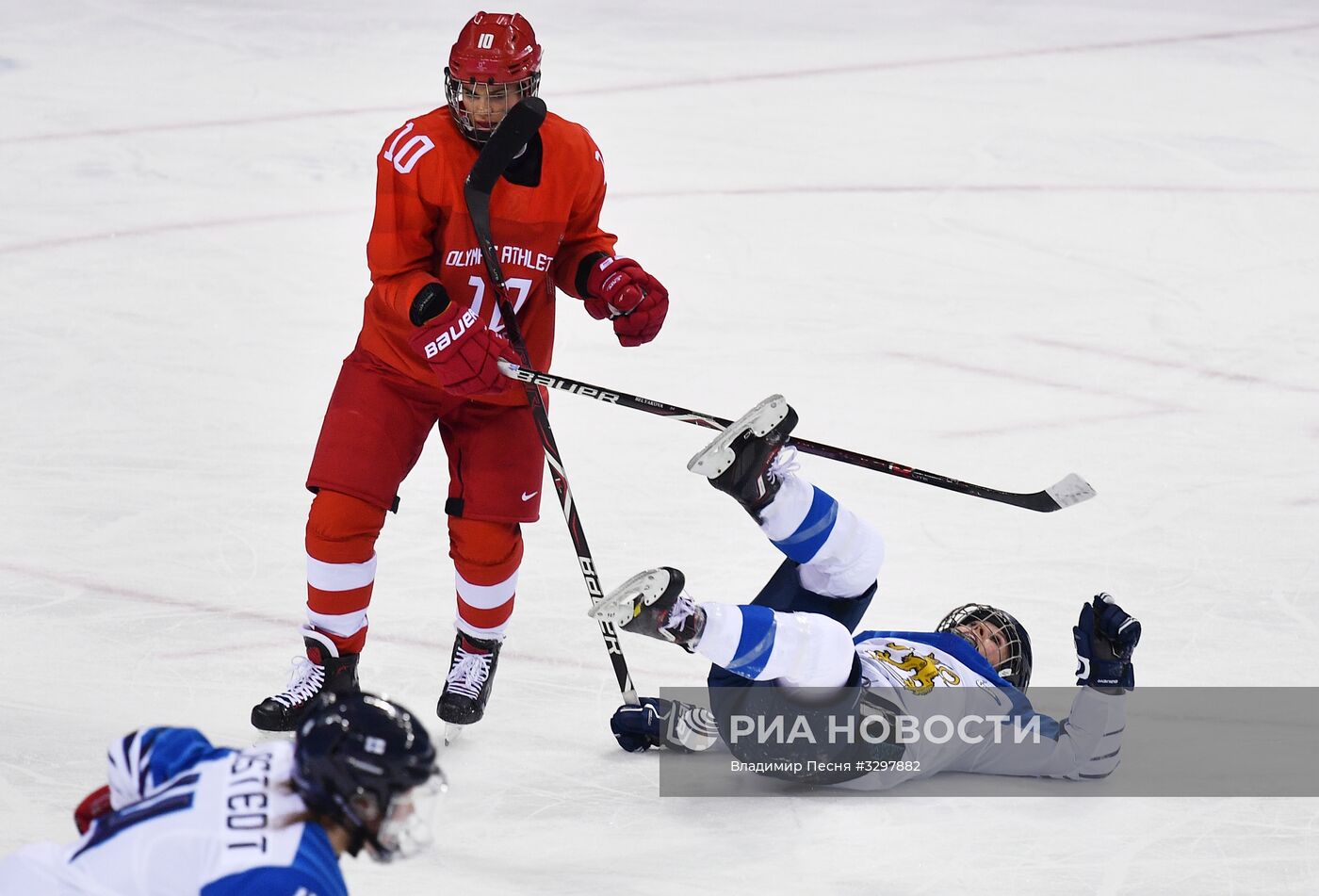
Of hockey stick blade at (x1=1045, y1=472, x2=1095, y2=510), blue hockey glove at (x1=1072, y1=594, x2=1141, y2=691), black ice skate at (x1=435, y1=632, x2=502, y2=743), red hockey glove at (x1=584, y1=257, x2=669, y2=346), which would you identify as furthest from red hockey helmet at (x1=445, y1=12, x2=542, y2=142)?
blue hockey glove at (x1=1072, y1=594, x2=1141, y2=691)

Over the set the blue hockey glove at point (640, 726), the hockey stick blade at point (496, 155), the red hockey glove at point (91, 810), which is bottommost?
the blue hockey glove at point (640, 726)

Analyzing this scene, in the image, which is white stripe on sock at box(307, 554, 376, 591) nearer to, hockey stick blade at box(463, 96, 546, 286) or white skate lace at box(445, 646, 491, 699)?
white skate lace at box(445, 646, 491, 699)

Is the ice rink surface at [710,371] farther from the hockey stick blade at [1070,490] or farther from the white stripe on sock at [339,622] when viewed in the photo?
the hockey stick blade at [1070,490]

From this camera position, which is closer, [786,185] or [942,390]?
A: [942,390]

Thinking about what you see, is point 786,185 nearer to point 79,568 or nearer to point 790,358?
point 790,358

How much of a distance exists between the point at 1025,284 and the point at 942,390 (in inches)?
36.0

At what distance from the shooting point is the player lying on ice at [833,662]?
109 inches

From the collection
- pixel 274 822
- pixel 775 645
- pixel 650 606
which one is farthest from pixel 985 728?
pixel 274 822

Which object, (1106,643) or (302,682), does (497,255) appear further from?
(1106,643)

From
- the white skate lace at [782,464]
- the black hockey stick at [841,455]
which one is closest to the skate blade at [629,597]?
the white skate lace at [782,464]

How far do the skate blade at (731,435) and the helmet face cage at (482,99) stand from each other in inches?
27.1

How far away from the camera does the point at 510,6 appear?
8.30m

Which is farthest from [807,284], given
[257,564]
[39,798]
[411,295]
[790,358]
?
[39,798]

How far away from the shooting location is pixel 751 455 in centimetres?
289
